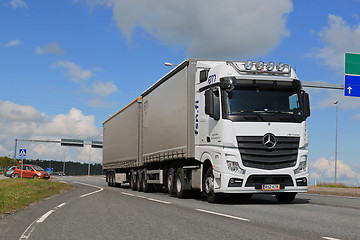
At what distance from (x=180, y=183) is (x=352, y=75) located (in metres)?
11.7

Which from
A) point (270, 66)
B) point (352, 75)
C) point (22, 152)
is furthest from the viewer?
point (22, 152)

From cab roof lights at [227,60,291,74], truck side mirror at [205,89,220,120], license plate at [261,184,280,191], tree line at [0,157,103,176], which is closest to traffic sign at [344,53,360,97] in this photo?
cab roof lights at [227,60,291,74]

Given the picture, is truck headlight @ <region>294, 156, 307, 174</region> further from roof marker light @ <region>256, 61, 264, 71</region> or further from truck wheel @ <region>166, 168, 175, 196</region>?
truck wheel @ <region>166, 168, 175, 196</region>

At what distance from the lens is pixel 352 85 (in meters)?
21.5

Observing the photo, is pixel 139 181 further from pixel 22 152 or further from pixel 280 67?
pixel 22 152

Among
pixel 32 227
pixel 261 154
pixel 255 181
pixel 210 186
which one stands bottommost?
pixel 32 227

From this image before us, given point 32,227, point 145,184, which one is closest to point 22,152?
point 145,184

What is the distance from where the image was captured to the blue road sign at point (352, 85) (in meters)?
21.5

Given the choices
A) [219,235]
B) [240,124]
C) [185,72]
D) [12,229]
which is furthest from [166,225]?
[185,72]

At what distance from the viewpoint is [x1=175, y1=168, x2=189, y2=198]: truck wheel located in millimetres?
14586

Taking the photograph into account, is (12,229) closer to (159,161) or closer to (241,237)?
(241,237)

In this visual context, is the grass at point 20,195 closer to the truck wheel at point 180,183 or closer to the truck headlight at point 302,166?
the truck wheel at point 180,183

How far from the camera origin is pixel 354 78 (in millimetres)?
21562

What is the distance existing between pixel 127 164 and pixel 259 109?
13150 mm
